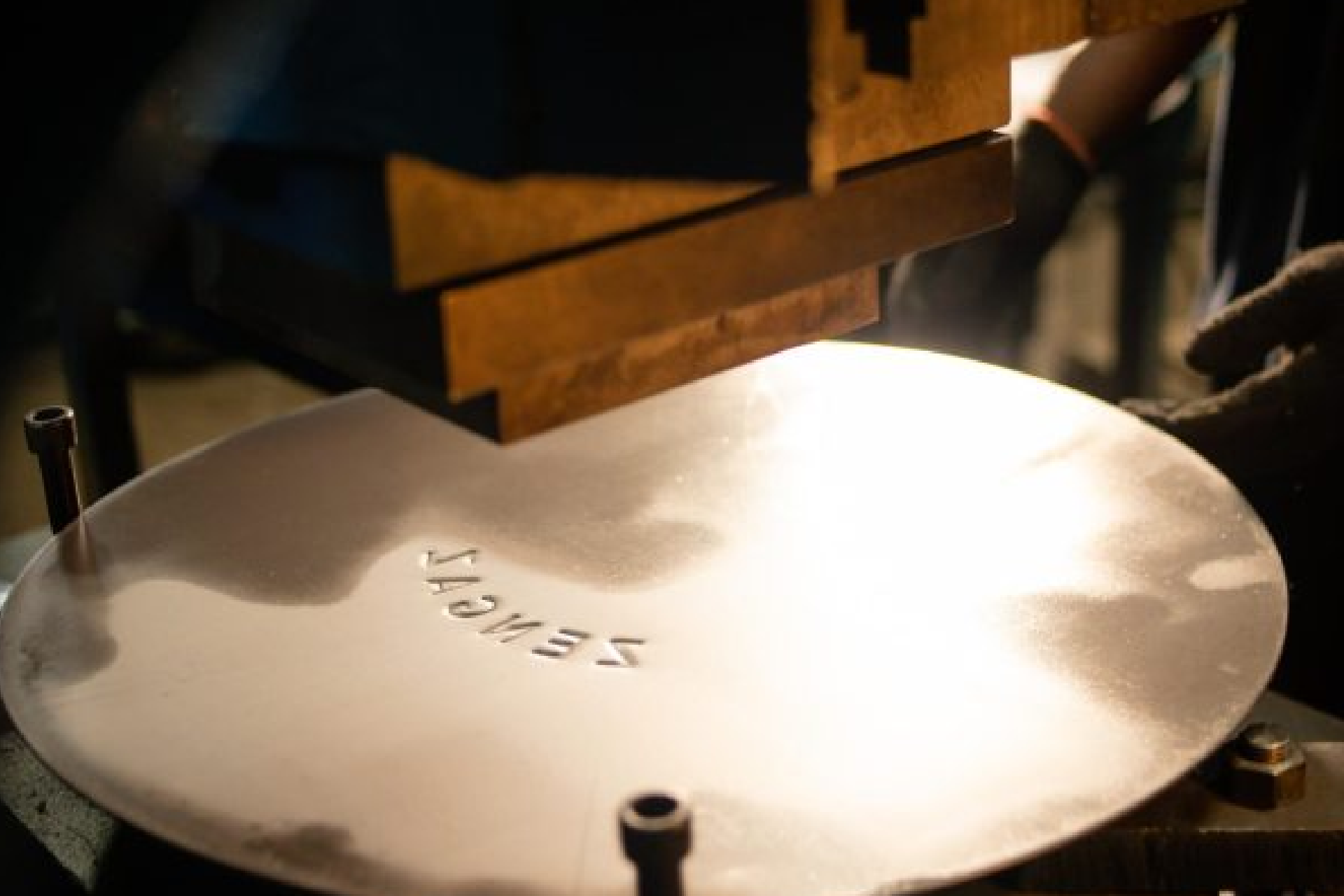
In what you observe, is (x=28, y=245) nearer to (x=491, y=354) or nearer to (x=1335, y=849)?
(x=491, y=354)

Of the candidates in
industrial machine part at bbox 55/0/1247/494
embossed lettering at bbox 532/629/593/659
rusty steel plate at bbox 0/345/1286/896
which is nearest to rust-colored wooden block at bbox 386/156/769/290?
industrial machine part at bbox 55/0/1247/494

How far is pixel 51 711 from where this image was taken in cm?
120

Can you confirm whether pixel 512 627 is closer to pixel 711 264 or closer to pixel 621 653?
pixel 621 653

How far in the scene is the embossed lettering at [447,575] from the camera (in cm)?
135

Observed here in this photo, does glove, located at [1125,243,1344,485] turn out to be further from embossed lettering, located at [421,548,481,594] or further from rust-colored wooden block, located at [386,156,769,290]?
rust-colored wooden block, located at [386,156,769,290]

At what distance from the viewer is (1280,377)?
66.6 inches

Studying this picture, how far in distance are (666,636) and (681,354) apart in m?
0.43

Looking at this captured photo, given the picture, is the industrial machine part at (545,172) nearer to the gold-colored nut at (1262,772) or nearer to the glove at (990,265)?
the gold-colored nut at (1262,772)

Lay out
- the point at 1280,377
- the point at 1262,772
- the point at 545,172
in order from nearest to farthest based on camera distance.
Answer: the point at 545,172 → the point at 1262,772 → the point at 1280,377

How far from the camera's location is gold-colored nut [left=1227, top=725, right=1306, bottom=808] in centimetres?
114

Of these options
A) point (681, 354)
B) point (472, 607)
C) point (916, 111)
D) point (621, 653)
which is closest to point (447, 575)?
point (472, 607)

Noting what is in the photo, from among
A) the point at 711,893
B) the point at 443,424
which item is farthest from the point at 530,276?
the point at 443,424

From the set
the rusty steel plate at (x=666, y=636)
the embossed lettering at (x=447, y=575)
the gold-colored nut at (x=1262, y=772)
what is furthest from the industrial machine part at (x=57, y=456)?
the gold-colored nut at (x=1262, y=772)

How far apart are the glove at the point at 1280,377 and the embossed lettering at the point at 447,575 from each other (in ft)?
2.54
